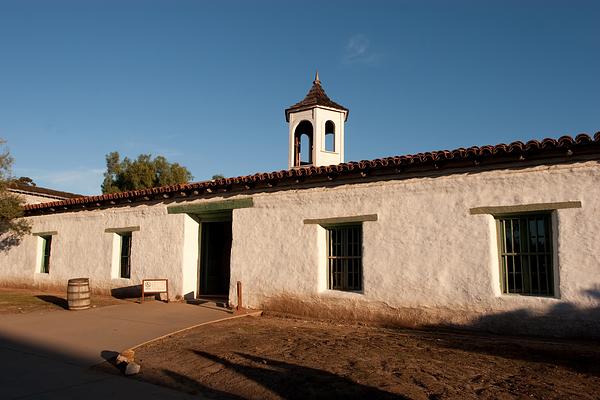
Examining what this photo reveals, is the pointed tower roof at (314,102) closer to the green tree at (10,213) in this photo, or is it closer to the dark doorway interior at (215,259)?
the dark doorway interior at (215,259)

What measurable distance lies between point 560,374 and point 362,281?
4511 millimetres

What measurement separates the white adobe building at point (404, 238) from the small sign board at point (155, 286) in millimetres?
351

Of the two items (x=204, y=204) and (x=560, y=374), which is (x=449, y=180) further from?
(x=204, y=204)

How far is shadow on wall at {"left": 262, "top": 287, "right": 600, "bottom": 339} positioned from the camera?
25.5 feet

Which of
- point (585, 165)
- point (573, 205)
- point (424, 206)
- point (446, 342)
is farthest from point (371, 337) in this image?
point (585, 165)

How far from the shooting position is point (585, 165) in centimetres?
805

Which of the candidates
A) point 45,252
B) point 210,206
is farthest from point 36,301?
point 210,206

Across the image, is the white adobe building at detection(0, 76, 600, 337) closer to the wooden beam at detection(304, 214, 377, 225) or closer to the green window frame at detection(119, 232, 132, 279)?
the wooden beam at detection(304, 214, 377, 225)

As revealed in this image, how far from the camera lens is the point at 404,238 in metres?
9.55

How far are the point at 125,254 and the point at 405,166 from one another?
31.2 ft

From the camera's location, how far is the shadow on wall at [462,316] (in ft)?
25.5

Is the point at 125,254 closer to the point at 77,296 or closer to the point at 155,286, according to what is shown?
the point at 155,286

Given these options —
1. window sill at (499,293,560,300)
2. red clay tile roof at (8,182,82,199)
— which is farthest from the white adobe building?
red clay tile roof at (8,182,82,199)

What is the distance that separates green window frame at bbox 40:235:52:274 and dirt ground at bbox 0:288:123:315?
4.83 ft
